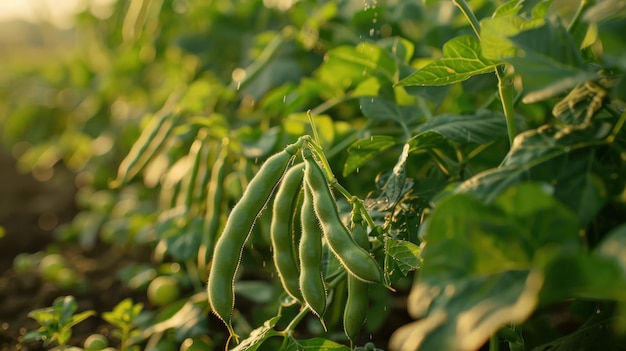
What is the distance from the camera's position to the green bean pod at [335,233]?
131 cm

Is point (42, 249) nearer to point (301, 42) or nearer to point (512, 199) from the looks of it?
point (301, 42)

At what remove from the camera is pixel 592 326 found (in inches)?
55.2

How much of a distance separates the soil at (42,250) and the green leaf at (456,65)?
1614 millimetres

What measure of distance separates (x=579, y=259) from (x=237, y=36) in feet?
10.0

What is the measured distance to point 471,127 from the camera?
5.37 ft

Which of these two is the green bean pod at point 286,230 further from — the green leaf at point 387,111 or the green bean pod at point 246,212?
the green leaf at point 387,111

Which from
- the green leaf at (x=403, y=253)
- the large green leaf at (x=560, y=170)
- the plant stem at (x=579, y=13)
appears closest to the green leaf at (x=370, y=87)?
the plant stem at (x=579, y=13)

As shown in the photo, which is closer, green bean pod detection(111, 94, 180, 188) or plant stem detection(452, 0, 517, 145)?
plant stem detection(452, 0, 517, 145)

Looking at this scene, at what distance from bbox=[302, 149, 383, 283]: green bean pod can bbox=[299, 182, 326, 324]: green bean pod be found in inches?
1.9

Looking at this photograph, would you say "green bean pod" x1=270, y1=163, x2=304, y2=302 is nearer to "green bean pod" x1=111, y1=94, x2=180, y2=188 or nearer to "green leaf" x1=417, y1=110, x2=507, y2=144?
"green leaf" x1=417, y1=110, x2=507, y2=144

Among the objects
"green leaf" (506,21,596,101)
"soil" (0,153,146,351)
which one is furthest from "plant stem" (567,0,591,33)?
"soil" (0,153,146,351)

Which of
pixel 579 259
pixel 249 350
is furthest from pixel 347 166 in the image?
pixel 579 259

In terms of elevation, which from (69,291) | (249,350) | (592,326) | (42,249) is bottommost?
(42,249)

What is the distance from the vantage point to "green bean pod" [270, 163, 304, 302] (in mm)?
1460
